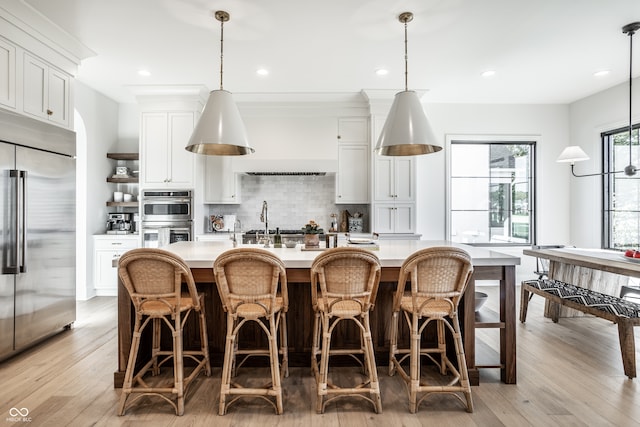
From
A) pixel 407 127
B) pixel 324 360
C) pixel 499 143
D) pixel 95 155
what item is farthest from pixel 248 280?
pixel 499 143

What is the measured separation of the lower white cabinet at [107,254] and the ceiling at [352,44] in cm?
199

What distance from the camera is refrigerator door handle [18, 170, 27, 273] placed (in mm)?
2924

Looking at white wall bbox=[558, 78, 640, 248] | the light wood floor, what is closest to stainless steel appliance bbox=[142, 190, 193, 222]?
the light wood floor

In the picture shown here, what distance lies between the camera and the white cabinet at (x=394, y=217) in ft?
16.5

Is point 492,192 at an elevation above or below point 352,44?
below

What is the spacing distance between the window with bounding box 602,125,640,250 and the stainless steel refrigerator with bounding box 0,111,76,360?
6.42 metres

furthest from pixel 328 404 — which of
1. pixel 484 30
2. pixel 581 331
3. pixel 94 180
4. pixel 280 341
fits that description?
pixel 94 180

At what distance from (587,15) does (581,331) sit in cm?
289

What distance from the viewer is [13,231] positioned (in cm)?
288

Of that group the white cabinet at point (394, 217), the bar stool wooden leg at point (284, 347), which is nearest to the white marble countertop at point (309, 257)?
the bar stool wooden leg at point (284, 347)

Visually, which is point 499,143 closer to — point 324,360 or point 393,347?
point 393,347

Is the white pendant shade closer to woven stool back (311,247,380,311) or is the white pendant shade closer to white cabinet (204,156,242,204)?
woven stool back (311,247,380,311)

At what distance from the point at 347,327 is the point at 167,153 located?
11.7 feet

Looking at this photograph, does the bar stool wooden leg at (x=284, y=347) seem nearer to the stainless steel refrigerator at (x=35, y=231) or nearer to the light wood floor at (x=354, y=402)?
the light wood floor at (x=354, y=402)
